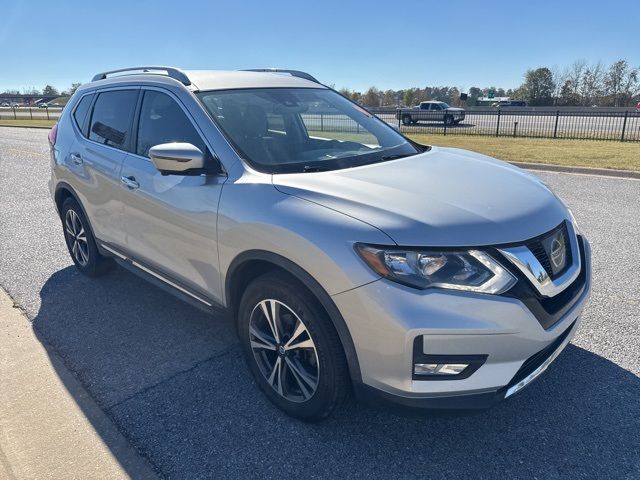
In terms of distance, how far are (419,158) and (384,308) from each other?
156cm

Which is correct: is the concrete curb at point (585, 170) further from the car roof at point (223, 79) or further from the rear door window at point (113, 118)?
the rear door window at point (113, 118)

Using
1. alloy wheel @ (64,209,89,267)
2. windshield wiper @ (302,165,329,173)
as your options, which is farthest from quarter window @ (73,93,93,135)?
windshield wiper @ (302,165,329,173)

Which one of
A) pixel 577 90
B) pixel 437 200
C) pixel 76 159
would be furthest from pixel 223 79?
pixel 577 90

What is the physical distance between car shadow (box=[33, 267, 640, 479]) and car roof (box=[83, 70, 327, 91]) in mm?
1645

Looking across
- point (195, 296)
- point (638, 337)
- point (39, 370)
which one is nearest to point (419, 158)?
point (195, 296)

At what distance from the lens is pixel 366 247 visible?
7.08 feet

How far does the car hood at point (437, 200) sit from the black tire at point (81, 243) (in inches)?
108

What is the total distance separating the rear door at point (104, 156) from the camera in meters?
3.83

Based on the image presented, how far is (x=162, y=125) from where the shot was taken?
3451 millimetres

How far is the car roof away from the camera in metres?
3.39

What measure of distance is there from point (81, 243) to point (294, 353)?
316 cm

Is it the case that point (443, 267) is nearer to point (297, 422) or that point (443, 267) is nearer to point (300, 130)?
point (297, 422)

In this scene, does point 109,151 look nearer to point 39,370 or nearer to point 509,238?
point 39,370

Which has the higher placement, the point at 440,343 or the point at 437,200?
the point at 437,200
